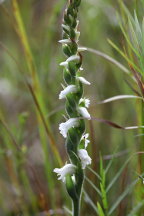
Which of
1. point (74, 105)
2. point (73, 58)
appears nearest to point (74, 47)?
point (73, 58)

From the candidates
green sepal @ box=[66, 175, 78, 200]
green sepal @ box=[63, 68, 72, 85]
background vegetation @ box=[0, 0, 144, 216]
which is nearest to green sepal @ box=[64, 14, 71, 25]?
green sepal @ box=[63, 68, 72, 85]

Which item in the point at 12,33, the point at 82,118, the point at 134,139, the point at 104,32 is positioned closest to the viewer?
the point at 82,118

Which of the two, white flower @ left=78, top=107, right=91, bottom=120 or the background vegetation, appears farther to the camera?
the background vegetation

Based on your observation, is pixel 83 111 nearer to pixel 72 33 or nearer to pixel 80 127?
pixel 80 127

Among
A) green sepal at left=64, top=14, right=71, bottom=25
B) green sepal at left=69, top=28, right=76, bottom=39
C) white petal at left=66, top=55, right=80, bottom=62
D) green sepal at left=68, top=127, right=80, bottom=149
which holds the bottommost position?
green sepal at left=68, top=127, right=80, bottom=149

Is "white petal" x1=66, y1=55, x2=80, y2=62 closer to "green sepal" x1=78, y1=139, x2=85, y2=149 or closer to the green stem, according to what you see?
"green sepal" x1=78, y1=139, x2=85, y2=149

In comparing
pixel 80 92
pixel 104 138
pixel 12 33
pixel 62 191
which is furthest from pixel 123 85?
pixel 12 33

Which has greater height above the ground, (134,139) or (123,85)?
(123,85)

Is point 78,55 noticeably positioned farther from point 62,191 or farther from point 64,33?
point 62,191

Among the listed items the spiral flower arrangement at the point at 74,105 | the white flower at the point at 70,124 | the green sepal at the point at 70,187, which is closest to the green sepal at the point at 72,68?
the spiral flower arrangement at the point at 74,105
